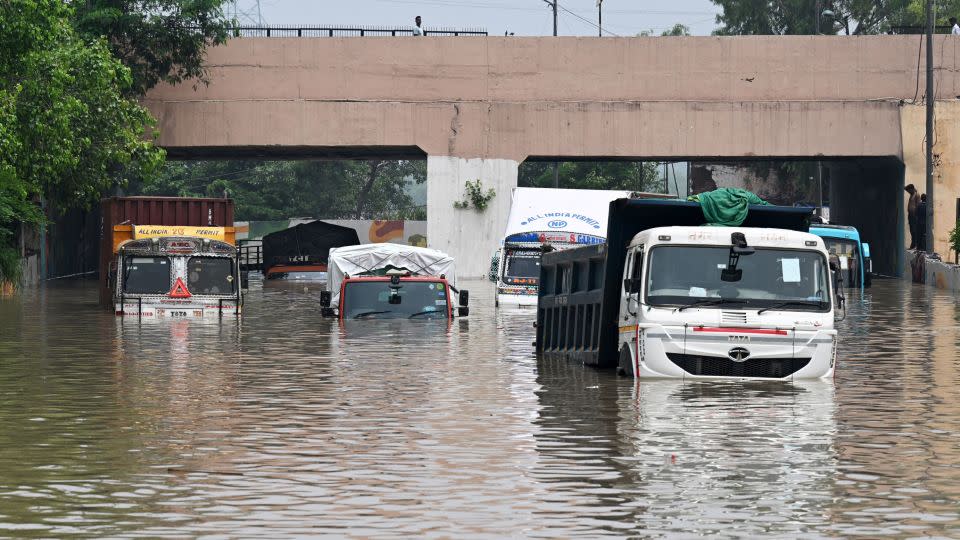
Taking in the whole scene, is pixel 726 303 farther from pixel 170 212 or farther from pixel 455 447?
pixel 170 212

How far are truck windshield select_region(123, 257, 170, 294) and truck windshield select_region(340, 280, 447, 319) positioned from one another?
13.5ft

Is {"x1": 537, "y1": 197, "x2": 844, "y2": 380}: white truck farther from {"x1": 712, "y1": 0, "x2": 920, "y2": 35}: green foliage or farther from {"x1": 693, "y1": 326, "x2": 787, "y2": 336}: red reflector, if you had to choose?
{"x1": 712, "y1": 0, "x2": 920, "y2": 35}: green foliage

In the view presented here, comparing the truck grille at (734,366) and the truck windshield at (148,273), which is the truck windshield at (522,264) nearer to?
the truck windshield at (148,273)

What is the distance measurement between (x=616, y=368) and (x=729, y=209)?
2.54 m

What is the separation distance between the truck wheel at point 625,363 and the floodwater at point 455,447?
22.1 inches

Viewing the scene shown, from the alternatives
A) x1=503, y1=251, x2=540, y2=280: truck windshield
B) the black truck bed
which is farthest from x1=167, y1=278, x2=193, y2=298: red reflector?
the black truck bed

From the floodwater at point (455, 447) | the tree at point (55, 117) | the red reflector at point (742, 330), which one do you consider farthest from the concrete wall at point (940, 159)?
the red reflector at point (742, 330)

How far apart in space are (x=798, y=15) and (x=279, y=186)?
3782 cm

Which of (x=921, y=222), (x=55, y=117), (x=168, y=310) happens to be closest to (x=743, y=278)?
(x=168, y=310)

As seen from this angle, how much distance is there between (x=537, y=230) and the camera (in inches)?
1710

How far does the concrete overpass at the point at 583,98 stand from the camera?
60844 millimetres

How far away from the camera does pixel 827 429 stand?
15.6 m

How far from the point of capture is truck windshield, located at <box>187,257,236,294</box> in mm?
35688

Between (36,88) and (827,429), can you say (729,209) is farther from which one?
(36,88)
